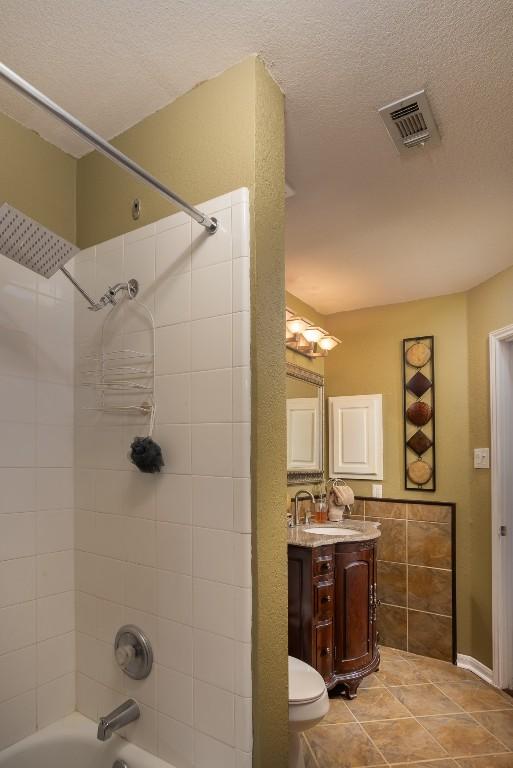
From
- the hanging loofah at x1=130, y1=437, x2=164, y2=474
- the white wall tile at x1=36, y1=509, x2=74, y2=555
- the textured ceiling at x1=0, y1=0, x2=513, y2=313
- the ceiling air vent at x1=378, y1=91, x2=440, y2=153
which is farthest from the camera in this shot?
the white wall tile at x1=36, y1=509, x2=74, y2=555

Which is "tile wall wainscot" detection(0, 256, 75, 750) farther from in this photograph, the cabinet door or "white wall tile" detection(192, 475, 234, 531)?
the cabinet door

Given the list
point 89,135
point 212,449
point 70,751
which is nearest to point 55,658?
point 70,751

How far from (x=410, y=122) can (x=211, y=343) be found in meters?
1.07

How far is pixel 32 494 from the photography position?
171cm

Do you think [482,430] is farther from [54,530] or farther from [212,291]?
[54,530]

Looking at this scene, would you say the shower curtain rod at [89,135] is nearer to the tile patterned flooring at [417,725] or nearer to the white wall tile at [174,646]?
the white wall tile at [174,646]

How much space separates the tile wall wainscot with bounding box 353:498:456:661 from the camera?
3447 millimetres

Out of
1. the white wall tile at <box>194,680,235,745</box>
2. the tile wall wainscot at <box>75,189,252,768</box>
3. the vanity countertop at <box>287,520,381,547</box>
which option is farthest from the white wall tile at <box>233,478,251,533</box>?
the vanity countertop at <box>287,520,381,547</box>

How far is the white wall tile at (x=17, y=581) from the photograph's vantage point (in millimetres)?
1610

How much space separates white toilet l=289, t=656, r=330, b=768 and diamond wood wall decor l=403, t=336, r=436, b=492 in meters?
1.92

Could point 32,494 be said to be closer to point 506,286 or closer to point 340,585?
point 340,585

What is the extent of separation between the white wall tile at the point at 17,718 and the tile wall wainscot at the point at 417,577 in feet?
8.70

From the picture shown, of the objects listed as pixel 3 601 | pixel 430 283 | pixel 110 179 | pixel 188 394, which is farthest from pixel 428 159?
pixel 3 601

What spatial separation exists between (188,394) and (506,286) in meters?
2.46
